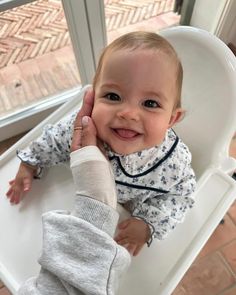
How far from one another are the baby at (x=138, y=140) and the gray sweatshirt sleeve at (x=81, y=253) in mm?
107

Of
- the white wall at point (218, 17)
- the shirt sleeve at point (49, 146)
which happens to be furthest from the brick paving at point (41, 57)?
the shirt sleeve at point (49, 146)

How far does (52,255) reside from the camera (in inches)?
15.3

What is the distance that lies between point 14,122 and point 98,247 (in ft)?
2.87

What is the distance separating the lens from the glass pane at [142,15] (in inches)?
50.6

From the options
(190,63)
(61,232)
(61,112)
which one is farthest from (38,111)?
(61,232)

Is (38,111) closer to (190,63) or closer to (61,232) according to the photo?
(190,63)

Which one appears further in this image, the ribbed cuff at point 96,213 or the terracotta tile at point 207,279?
the terracotta tile at point 207,279

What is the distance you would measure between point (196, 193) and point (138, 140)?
0.20m

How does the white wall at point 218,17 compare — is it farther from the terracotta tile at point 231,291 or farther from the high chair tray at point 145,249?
the terracotta tile at point 231,291

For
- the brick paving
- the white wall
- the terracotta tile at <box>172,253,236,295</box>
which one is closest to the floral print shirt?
the terracotta tile at <box>172,253,236,295</box>

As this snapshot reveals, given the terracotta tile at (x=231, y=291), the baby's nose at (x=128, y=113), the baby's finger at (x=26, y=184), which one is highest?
the baby's nose at (x=128, y=113)

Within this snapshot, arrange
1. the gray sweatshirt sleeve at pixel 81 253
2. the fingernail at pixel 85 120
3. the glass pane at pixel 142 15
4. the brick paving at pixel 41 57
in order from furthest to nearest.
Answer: the glass pane at pixel 142 15, the brick paving at pixel 41 57, the fingernail at pixel 85 120, the gray sweatshirt sleeve at pixel 81 253

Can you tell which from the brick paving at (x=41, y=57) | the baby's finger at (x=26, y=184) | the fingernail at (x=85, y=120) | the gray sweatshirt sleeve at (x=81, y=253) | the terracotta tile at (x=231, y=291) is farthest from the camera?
the brick paving at (x=41, y=57)

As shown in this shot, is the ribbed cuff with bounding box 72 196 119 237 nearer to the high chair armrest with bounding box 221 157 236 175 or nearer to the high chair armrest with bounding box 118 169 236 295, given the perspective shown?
the high chair armrest with bounding box 118 169 236 295
